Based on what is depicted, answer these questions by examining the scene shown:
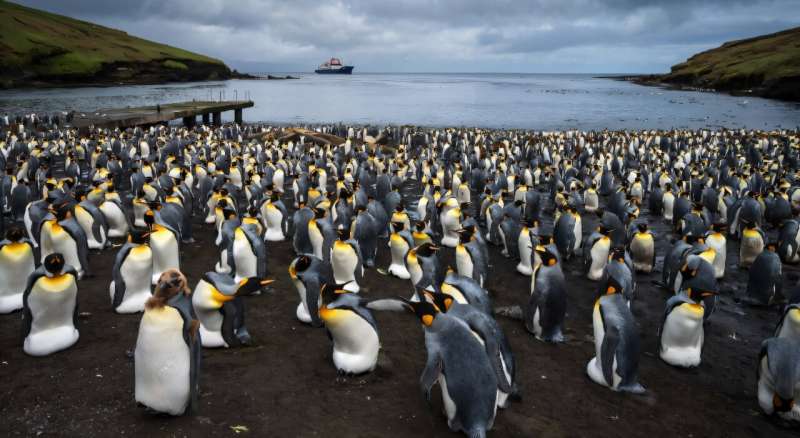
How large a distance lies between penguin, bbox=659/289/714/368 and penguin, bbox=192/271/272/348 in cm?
454

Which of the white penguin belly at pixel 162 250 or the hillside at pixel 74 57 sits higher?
the hillside at pixel 74 57

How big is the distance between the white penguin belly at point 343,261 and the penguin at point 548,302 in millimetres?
2463

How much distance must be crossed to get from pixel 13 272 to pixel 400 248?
5.04 metres

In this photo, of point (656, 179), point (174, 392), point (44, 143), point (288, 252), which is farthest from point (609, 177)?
point (44, 143)

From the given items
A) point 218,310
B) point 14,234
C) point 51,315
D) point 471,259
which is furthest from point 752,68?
point 51,315

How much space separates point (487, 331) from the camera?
4.37 metres

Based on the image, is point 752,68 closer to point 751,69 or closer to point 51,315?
point 751,69

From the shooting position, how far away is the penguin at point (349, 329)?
4742 mm

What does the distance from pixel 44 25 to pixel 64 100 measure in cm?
6092

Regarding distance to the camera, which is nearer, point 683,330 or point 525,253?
point 683,330

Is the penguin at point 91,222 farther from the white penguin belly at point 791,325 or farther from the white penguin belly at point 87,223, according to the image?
the white penguin belly at point 791,325

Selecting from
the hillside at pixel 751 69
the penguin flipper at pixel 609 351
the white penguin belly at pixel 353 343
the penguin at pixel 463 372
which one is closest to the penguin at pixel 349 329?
the white penguin belly at pixel 353 343

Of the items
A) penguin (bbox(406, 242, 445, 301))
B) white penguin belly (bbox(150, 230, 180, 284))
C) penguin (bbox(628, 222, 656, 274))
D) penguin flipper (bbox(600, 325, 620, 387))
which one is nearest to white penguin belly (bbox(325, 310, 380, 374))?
penguin (bbox(406, 242, 445, 301))

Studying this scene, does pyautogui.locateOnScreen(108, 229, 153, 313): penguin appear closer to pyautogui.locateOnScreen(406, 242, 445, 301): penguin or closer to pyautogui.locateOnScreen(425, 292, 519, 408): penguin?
pyautogui.locateOnScreen(406, 242, 445, 301): penguin
